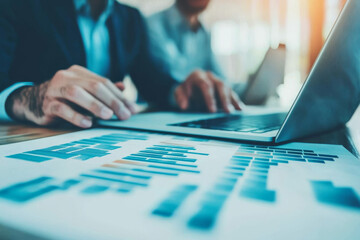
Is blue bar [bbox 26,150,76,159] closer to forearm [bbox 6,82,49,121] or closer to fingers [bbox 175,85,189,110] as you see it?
forearm [bbox 6,82,49,121]

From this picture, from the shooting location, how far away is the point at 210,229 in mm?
135

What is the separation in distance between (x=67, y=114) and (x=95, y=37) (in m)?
0.77

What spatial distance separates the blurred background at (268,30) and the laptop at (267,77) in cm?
Result: 153

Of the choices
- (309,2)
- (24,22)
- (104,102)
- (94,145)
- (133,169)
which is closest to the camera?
(133,169)

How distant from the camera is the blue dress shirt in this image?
3.56 feet

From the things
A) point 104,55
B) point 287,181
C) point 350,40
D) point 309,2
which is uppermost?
point 309,2

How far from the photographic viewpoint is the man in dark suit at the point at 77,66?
1.71ft

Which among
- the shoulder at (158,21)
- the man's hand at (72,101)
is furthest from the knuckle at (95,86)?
the shoulder at (158,21)

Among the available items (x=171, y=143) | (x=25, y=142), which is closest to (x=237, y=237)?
(x=171, y=143)

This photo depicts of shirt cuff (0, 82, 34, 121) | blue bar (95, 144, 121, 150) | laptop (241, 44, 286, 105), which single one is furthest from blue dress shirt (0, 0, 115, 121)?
blue bar (95, 144, 121, 150)

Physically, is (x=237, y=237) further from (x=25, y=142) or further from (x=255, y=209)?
(x=25, y=142)

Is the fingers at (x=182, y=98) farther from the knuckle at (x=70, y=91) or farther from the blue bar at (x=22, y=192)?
the blue bar at (x=22, y=192)

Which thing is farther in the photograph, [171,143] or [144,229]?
[171,143]

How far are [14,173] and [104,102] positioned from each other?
1.06ft
